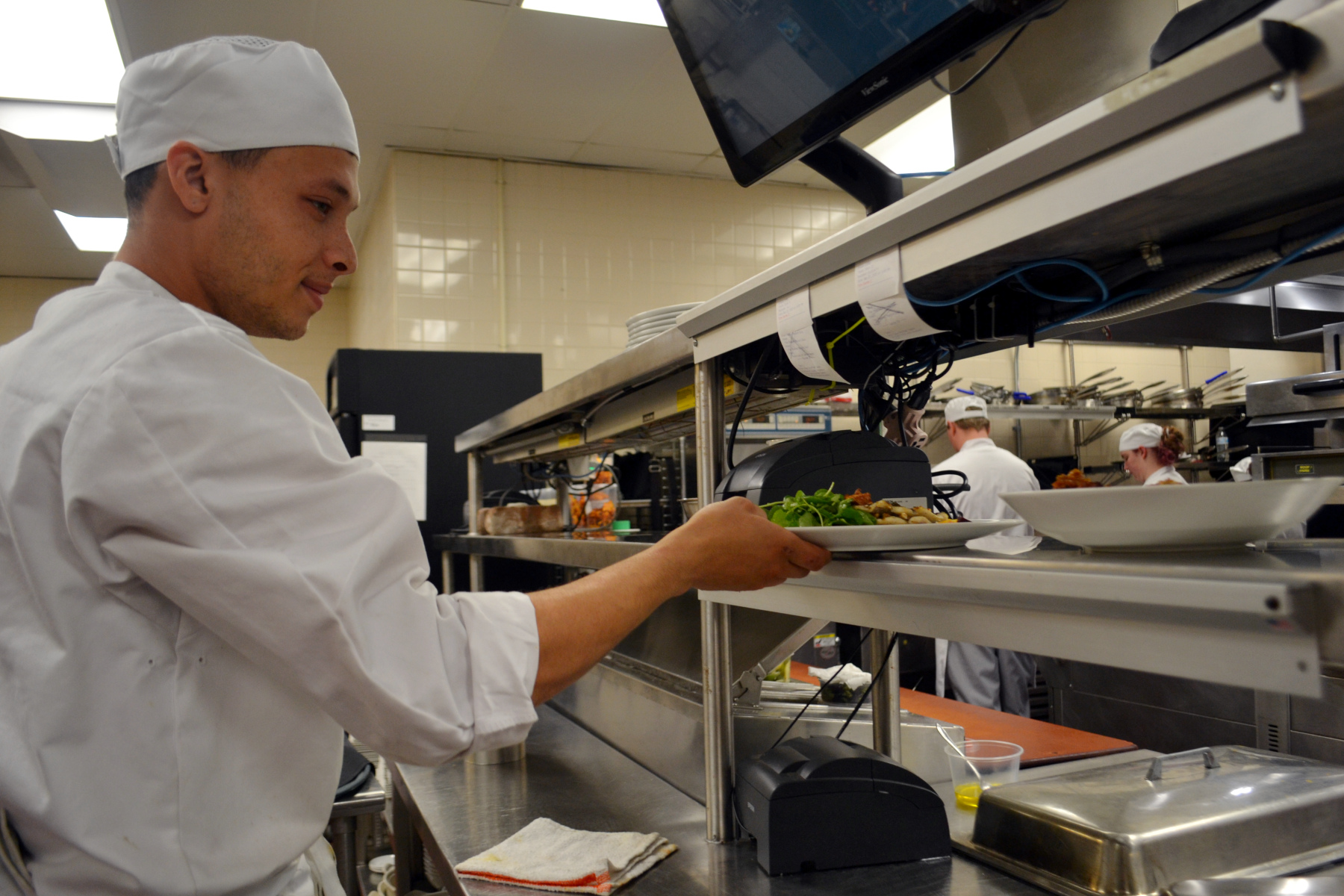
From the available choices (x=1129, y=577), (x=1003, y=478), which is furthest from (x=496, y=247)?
(x=1129, y=577)

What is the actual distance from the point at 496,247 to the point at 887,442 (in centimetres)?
415

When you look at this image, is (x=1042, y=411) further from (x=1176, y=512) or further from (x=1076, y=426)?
(x=1176, y=512)

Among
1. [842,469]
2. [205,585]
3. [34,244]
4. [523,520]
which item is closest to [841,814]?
[842,469]

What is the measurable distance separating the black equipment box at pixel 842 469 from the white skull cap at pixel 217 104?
713 mm

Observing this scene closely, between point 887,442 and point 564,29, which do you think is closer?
point 887,442

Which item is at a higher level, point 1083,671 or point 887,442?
point 887,442

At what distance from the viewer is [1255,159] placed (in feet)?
2.19

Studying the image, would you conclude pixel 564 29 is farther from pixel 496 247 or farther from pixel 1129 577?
pixel 1129 577

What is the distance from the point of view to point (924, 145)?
2807mm

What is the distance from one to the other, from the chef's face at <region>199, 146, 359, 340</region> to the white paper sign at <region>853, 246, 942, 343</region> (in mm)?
589

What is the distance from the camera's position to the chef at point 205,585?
0.90 metres

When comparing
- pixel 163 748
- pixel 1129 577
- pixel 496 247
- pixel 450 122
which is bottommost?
pixel 163 748

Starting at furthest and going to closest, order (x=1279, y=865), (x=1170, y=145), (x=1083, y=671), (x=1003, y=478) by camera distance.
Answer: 1. (x=1003, y=478)
2. (x=1083, y=671)
3. (x=1279, y=865)
4. (x=1170, y=145)

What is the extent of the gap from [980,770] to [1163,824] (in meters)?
0.48
